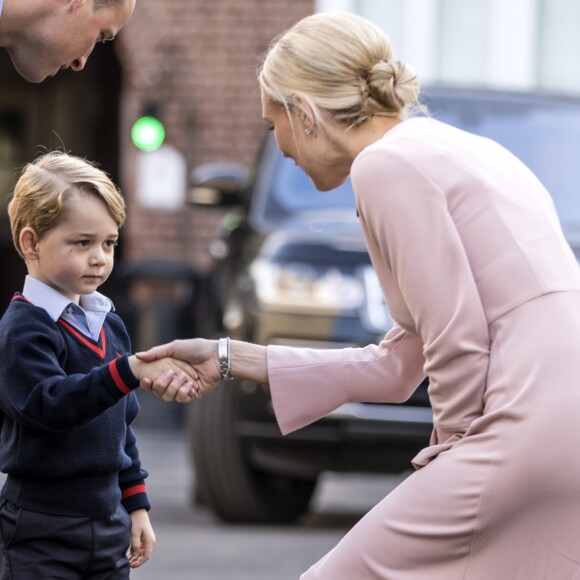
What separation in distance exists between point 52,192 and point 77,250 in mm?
125

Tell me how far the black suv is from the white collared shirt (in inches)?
128

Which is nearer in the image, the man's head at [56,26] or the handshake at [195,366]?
the handshake at [195,366]

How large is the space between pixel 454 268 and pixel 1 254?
45.2 feet

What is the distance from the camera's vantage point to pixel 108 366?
3.23 metres

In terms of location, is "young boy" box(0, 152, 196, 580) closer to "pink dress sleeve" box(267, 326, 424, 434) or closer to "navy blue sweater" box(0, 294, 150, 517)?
"navy blue sweater" box(0, 294, 150, 517)

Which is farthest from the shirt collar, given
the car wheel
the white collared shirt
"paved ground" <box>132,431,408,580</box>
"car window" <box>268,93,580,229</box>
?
"car window" <box>268,93,580,229</box>

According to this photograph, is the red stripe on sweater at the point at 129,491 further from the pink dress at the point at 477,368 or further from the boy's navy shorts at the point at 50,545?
the pink dress at the point at 477,368

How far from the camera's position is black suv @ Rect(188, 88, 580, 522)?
22.5ft

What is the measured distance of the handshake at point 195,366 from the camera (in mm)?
3404

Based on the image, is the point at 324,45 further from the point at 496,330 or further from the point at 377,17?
the point at 377,17

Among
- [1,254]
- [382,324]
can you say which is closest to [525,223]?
[382,324]

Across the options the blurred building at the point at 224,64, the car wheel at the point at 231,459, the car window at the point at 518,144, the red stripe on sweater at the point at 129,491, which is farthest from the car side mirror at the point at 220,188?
the red stripe on sweater at the point at 129,491

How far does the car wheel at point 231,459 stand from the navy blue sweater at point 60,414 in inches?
144

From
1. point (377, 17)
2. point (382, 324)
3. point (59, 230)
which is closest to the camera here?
point (59, 230)
